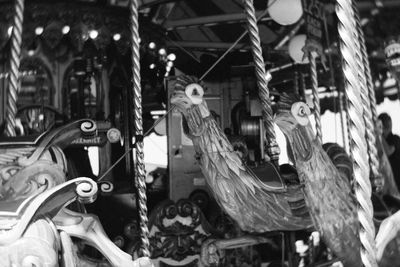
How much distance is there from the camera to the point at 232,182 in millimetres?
3086

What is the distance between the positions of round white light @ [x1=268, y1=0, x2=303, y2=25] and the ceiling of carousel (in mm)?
109

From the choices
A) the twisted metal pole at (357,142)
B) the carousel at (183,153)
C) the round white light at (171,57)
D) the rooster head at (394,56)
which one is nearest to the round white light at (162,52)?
the carousel at (183,153)

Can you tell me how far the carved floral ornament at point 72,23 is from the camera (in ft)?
14.4

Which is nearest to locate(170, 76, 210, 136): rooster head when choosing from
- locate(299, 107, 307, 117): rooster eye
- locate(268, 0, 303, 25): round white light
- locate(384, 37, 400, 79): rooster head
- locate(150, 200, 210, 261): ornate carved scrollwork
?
locate(299, 107, 307, 117): rooster eye

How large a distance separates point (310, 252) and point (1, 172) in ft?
11.2

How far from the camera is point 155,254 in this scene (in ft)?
12.1

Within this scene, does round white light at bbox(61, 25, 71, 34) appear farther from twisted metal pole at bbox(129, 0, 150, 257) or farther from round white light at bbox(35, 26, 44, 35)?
twisted metal pole at bbox(129, 0, 150, 257)

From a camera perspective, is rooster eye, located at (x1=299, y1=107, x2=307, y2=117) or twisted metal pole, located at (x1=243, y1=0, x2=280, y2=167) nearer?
rooster eye, located at (x1=299, y1=107, x2=307, y2=117)

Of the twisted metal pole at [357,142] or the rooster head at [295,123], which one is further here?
the rooster head at [295,123]

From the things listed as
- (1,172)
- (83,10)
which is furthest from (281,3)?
(1,172)

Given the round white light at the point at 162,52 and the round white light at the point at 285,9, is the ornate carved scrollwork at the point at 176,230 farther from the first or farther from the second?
the round white light at the point at 162,52

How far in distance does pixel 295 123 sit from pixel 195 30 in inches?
230

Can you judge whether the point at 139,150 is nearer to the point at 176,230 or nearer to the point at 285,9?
the point at 176,230

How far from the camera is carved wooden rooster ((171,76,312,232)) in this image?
3088mm
